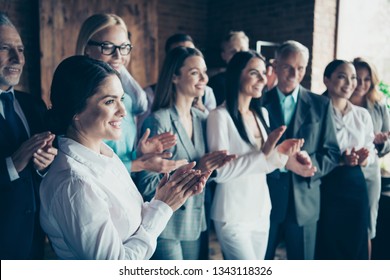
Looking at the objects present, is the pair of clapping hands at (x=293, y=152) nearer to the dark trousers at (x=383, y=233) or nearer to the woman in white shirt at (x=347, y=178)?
the woman in white shirt at (x=347, y=178)

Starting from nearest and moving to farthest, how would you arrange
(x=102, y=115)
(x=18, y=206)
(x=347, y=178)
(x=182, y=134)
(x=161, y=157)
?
(x=102, y=115), (x=18, y=206), (x=161, y=157), (x=182, y=134), (x=347, y=178)

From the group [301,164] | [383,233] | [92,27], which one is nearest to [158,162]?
[92,27]

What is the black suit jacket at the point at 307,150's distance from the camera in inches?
80.2

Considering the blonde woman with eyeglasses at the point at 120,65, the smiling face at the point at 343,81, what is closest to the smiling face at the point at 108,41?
the blonde woman with eyeglasses at the point at 120,65

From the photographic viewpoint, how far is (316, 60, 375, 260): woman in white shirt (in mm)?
2117

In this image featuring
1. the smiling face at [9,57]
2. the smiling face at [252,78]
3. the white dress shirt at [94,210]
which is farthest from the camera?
the smiling face at [252,78]

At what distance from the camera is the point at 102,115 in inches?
42.8

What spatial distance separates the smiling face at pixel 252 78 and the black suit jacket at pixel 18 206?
0.98m

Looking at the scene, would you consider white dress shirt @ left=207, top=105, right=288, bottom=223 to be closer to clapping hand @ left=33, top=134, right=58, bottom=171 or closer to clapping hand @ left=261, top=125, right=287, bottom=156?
clapping hand @ left=261, top=125, right=287, bottom=156

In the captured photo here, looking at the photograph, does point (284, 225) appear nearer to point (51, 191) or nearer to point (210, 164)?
point (210, 164)

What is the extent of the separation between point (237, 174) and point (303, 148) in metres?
0.46

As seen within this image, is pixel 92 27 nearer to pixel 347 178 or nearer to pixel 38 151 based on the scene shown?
pixel 38 151

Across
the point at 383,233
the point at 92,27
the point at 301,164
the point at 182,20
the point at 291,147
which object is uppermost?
the point at 182,20

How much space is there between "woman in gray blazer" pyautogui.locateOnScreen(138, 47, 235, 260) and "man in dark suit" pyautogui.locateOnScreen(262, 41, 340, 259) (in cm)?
46
